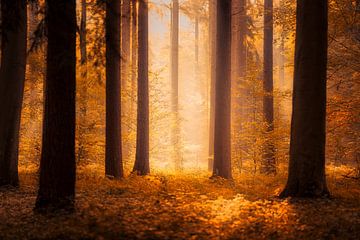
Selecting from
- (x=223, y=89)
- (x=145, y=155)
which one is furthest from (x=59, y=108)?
(x=145, y=155)

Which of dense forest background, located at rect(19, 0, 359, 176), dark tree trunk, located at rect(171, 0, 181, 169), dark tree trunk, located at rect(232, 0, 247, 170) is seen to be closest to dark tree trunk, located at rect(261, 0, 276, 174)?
dense forest background, located at rect(19, 0, 359, 176)

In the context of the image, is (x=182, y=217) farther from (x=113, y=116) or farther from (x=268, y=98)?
(x=268, y=98)

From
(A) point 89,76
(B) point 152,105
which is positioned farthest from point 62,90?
(B) point 152,105

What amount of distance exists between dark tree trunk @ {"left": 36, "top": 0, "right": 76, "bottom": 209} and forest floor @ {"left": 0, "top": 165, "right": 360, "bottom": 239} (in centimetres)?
65

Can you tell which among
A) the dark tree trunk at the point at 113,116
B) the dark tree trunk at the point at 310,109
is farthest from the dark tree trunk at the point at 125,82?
the dark tree trunk at the point at 310,109

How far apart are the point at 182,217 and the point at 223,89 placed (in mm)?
8596

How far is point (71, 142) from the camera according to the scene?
26.5 ft

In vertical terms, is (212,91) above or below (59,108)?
above

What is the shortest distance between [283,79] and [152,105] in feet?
101

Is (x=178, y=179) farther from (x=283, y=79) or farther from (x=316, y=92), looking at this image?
(x=283, y=79)

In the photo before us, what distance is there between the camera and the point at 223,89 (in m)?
15.6

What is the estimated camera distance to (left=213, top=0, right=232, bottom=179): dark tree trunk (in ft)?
50.9

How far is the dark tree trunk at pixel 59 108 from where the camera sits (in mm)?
7871

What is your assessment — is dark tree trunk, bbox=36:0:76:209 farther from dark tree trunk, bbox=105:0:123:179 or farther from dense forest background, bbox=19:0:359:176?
dark tree trunk, bbox=105:0:123:179
